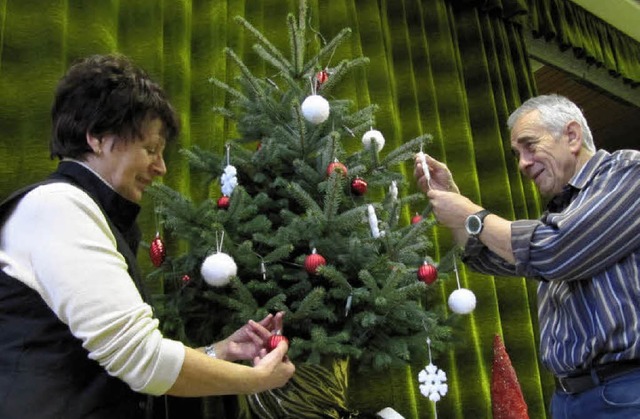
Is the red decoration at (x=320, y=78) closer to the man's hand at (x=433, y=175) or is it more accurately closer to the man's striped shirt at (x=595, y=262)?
the man's hand at (x=433, y=175)

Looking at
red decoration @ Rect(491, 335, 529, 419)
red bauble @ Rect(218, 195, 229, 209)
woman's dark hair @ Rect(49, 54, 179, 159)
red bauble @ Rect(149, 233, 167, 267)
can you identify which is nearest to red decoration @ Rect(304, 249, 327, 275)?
red bauble @ Rect(218, 195, 229, 209)

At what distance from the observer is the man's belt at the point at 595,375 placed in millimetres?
1222

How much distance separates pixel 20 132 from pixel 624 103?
3.93 metres

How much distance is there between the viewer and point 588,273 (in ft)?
4.13

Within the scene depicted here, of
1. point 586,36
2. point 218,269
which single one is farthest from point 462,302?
point 586,36

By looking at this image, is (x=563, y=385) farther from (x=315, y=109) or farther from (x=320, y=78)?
(x=320, y=78)

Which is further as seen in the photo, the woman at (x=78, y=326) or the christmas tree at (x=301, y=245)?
the christmas tree at (x=301, y=245)

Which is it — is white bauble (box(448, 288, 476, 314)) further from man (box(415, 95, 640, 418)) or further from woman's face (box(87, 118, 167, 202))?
woman's face (box(87, 118, 167, 202))

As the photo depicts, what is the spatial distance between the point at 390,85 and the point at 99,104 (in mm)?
1956

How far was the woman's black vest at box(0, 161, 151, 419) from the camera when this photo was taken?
88 cm

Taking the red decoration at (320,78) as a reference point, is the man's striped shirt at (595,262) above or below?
below

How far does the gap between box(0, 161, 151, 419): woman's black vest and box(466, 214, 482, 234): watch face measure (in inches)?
30.9

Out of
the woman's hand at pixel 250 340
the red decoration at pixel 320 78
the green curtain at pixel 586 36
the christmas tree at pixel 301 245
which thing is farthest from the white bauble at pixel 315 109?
the green curtain at pixel 586 36

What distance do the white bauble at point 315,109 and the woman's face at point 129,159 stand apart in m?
0.41
